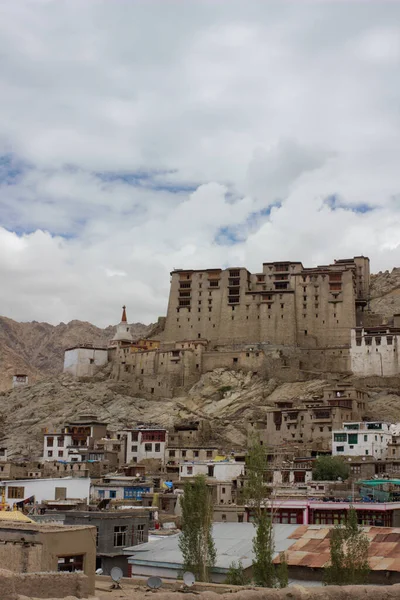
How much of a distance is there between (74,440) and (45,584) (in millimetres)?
52337

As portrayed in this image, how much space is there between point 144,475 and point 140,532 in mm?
23088

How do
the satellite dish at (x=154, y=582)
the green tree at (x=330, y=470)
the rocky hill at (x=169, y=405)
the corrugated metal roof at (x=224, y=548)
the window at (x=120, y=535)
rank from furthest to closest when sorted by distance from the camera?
the rocky hill at (x=169, y=405)
the green tree at (x=330, y=470)
the window at (x=120, y=535)
the corrugated metal roof at (x=224, y=548)
the satellite dish at (x=154, y=582)

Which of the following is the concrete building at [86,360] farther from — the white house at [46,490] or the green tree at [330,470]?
the white house at [46,490]

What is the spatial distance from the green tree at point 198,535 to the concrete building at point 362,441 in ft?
110

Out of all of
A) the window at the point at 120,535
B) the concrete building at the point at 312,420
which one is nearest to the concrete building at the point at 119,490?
the window at the point at 120,535

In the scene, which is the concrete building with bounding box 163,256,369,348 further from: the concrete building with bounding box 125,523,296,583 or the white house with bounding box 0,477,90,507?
the concrete building with bounding box 125,523,296,583

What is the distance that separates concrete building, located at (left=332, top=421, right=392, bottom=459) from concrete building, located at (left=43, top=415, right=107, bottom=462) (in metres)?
18.5

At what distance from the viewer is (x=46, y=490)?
39688 mm

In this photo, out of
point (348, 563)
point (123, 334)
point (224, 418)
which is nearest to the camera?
point (348, 563)

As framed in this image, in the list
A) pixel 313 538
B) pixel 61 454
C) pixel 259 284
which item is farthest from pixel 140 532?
pixel 259 284

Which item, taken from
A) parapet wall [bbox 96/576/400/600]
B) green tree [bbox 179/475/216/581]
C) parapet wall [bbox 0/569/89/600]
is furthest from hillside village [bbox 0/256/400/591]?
parapet wall [bbox 96/576/400/600]

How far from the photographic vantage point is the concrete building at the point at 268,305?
283 ft

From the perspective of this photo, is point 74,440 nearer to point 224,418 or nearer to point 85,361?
point 224,418

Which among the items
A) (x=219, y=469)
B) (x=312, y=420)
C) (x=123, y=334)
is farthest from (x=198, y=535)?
(x=123, y=334)
